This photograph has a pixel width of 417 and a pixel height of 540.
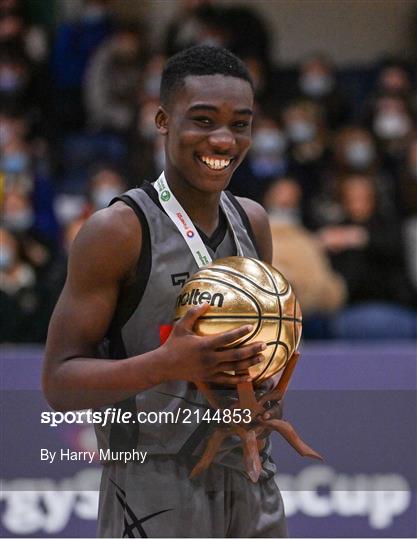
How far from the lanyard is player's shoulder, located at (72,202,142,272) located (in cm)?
13

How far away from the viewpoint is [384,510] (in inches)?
217

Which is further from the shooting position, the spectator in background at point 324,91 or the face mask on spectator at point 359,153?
the spectator in background at point 324,91

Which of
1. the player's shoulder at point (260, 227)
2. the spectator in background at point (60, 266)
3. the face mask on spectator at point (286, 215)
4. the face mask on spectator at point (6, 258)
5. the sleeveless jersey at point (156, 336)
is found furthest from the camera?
the face mask on spectator at point (286, 215)

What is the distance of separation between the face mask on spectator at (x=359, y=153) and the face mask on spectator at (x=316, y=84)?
2.77 ft

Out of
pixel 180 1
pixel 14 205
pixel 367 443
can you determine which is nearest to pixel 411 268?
pixel 367 443

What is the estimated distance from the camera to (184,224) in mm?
3164

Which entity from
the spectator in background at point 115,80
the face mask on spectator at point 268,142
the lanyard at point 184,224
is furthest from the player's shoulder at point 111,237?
the spectator in background at point 115,80

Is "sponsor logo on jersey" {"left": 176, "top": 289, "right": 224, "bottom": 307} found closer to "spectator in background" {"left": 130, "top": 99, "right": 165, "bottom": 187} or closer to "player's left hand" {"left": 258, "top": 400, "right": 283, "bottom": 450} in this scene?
"player's left hand" {"left": 258, "top": 400, "right": 283, "bottom": 450}

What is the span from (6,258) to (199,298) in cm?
425

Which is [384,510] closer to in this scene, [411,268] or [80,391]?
[411,268]

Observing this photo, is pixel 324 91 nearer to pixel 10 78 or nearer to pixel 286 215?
pixel 286 215

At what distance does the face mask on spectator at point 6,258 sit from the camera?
6930 mm

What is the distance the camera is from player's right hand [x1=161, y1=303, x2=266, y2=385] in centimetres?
277

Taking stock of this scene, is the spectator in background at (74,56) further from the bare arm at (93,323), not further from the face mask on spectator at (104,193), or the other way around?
the bare arm at (93,323)
